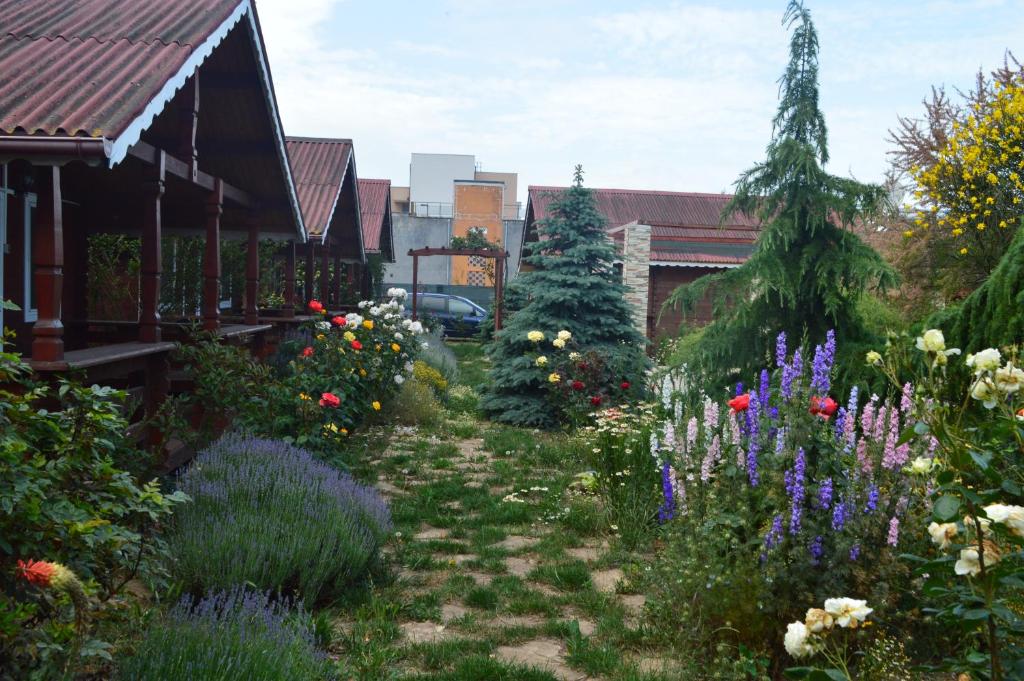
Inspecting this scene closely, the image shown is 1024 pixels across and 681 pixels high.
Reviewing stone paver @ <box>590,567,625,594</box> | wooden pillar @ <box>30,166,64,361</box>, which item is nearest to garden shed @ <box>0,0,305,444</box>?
wooden pillar @ <box>30,166,64,361</box>

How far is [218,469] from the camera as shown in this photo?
5.65m

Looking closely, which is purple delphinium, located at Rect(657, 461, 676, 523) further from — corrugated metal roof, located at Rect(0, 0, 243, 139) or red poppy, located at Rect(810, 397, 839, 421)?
corrugated metal roof, located at Rect(0, 0, 243, 139)

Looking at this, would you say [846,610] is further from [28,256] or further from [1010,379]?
[28,256]

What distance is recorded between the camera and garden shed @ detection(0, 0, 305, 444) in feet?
17.2

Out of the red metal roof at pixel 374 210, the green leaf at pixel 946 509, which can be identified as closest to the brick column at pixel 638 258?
the red metal roof at pixel 374 210

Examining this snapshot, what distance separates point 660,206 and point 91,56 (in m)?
25.6

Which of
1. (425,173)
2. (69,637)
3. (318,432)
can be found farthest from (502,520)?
(425,173)

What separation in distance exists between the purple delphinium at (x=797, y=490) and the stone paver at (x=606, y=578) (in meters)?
1.51

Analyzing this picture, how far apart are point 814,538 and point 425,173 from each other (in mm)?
63847

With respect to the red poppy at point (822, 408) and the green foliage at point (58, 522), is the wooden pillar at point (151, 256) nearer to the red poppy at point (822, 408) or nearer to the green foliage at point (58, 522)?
the green foliage at point (58, 522)

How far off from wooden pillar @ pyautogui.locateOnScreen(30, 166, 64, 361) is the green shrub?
22.1 ft

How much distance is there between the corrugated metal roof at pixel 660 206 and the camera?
2934 centimetres

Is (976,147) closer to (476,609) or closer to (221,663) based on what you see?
(476,609)

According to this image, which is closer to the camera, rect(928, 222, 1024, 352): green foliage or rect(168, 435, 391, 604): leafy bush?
rect(168, 435, 391, 604): leafy bush
